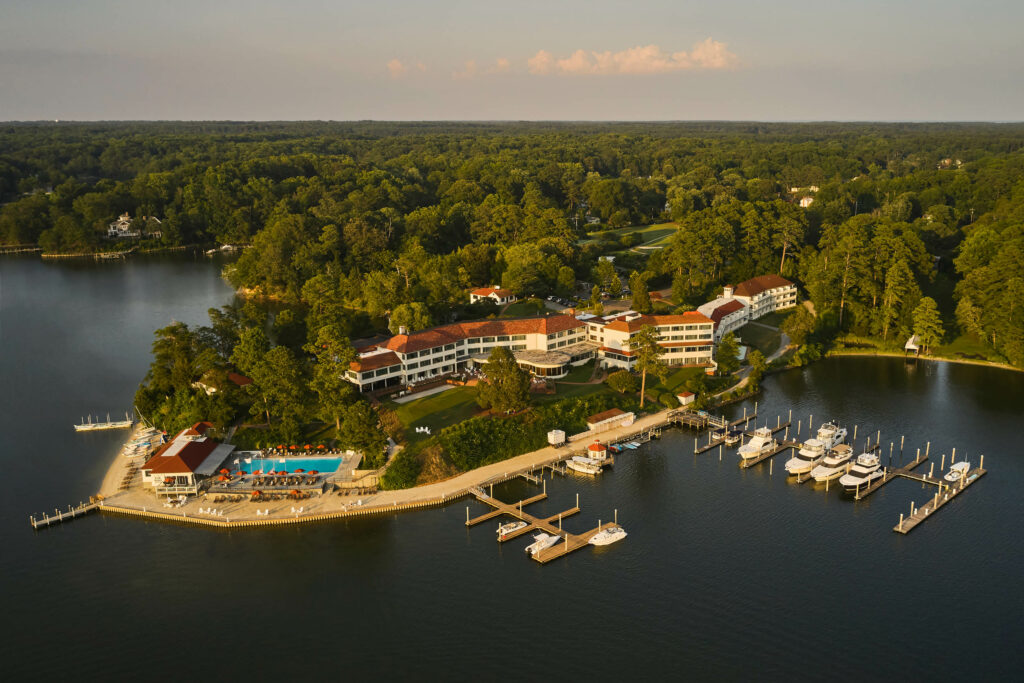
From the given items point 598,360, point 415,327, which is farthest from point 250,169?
point 598,360

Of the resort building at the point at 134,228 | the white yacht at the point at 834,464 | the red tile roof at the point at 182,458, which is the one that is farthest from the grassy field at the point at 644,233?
the resort building at the point at 134,228

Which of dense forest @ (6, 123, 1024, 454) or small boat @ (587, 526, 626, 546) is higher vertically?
dense forest @ (6, 123, 1024, 454)

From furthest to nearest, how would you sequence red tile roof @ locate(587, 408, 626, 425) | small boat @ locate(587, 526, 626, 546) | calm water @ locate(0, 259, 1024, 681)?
red tile roof @ locate(587, 408, 626, 425) → small boat @ locate(587, 526, 626, 546) → calm water @ locate(0, 259, 1024, 681)

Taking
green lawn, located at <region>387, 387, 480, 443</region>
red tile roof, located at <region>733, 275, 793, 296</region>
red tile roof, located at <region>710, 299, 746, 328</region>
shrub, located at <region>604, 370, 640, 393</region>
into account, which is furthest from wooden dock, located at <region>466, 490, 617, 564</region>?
red tile roof, located at <region>733, 275, 793, 296</region>

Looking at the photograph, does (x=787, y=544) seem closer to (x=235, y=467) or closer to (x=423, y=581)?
(x=423, y=581)

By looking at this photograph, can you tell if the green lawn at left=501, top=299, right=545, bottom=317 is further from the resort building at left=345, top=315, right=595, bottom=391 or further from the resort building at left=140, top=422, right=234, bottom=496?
the resort building at left=140, top=422, right=234, bottom=496
